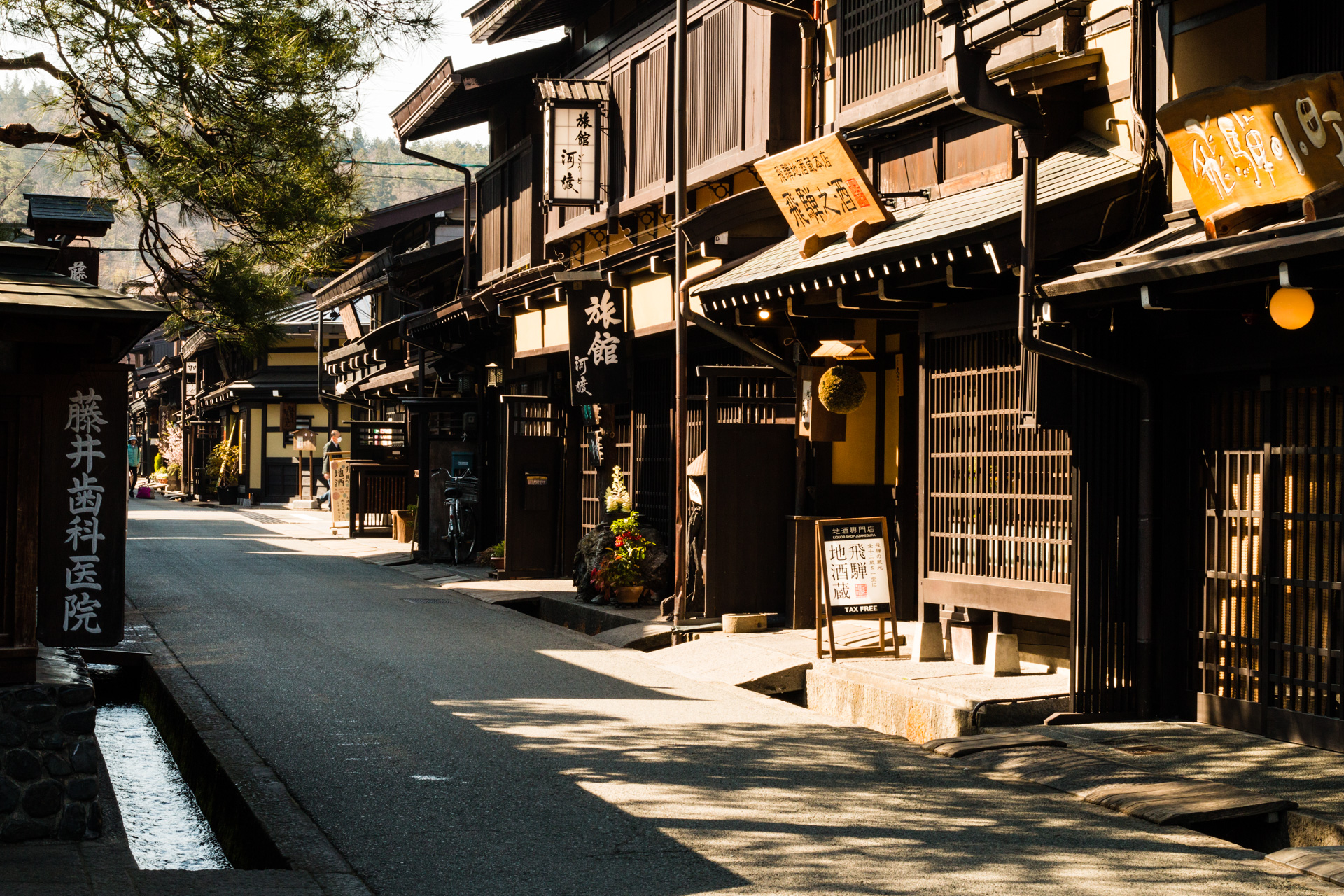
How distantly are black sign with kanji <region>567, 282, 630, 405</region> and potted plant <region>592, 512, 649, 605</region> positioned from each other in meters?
2.44

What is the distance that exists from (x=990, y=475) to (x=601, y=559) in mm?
7336

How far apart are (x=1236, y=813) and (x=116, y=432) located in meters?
7.86

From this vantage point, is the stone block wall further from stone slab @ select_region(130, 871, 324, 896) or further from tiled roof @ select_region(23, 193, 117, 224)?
tiled roof @ select_region(23, 193, 117, 224)

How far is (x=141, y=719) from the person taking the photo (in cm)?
1245

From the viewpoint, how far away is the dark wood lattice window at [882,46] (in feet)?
43.3

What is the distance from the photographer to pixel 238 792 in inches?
318

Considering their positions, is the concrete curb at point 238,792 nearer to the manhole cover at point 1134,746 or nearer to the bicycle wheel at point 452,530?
the manhole cover at point 1134,746

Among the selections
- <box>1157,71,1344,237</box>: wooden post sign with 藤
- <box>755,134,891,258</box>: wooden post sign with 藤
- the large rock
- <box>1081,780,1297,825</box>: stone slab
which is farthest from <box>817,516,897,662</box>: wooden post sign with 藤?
the large rock

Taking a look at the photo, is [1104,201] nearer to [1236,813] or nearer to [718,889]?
[1236,813]

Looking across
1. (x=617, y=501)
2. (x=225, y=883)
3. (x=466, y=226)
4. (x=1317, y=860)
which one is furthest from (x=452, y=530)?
(x=1317, y=860)

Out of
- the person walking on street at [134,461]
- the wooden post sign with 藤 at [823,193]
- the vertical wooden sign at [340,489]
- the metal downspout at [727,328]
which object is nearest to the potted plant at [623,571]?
the metal downspout at [727,328]

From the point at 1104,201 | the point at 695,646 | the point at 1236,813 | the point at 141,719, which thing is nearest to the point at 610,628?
the point at 695,646

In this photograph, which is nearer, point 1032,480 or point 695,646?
point 1032,480

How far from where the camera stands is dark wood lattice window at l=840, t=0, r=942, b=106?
13.2m
